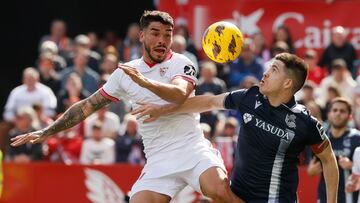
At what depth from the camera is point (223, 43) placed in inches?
374

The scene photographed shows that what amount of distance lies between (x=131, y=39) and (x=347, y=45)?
4.03 metres

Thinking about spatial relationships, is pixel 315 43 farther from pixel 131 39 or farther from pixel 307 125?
pixel 307 125

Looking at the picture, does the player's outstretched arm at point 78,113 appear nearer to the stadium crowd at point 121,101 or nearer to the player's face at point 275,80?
the player's face at point 275,80


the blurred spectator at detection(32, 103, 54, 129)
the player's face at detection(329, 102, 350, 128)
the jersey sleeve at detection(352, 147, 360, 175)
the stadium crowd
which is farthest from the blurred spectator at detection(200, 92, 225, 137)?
the jersey sleeve at detection(352, 147, 360, 175)

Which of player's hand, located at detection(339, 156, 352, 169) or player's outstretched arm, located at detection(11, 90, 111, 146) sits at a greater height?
player's outstretched arm, located at detection(11, 90, 111, 146)

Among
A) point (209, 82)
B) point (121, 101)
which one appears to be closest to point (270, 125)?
point (209, 82)

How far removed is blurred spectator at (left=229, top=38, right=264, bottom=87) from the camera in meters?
A: 16.8

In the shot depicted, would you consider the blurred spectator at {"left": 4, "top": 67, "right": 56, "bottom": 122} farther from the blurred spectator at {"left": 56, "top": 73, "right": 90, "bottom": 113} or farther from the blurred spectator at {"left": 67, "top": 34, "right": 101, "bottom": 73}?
the blurred spectator at {"left": 67, "top": 34, "right": 101, "bottom": 73}

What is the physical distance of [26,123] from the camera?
15.9m

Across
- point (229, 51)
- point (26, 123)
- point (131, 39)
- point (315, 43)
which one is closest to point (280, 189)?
point (229, 51)

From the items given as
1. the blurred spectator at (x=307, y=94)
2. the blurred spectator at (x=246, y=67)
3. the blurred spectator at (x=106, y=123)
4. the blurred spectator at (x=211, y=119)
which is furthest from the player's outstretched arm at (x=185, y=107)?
the blurred spectator at (x=246, y=67)

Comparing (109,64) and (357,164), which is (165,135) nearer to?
(357,164)

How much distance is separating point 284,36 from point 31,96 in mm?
4350

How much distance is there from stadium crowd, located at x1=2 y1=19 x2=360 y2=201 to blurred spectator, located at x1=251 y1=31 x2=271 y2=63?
0.02 m
